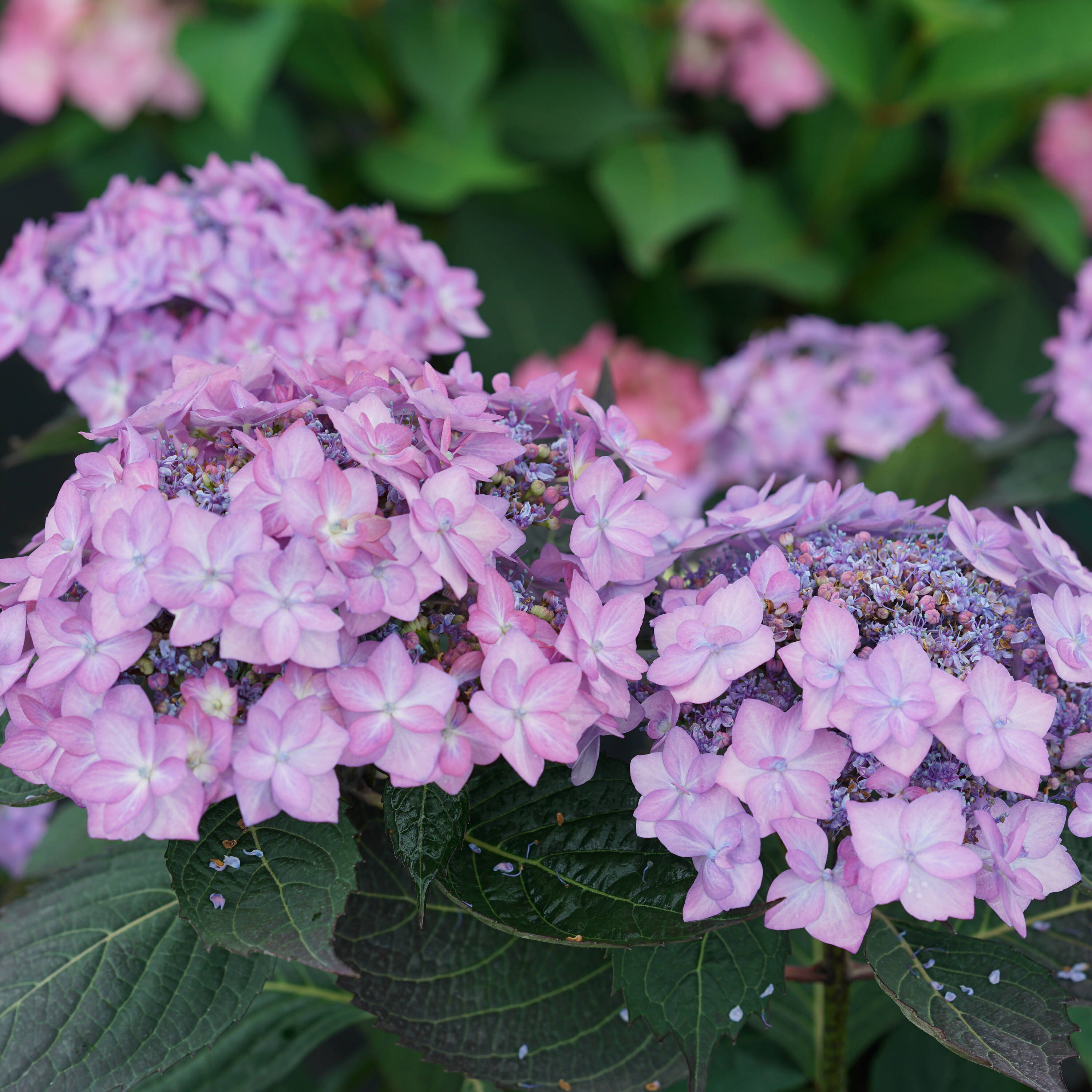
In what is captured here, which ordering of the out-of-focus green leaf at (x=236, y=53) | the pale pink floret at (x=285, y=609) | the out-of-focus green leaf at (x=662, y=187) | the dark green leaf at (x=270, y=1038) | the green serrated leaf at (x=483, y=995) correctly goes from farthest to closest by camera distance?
the out-of-focus green leaf at (x=662, y=187) < the out-of-focus green leaf at (x=236, y=53) < the dark green leaf at (x=270, y=1038) < the green serrated leaf at (x=483, y=995) < the pale pink floret at (x=285, y=609)

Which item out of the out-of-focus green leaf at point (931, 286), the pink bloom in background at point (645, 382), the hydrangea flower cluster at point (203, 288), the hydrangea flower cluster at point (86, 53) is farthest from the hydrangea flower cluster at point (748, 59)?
the hydrangea flower cluster at point (203, 288)

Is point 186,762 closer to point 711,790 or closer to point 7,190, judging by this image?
point 711,790

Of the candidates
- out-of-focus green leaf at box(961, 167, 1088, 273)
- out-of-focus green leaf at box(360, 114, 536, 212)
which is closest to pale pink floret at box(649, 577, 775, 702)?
out-of-focus green leaf at box(360, 114, 536, 212)

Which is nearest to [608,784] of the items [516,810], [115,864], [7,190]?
[516,810]

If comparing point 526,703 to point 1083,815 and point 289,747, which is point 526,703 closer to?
point 289,747

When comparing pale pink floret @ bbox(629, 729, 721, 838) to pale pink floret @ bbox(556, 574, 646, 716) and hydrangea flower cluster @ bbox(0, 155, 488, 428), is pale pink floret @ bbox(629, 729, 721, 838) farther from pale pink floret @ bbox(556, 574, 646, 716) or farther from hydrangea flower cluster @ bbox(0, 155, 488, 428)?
hydrangea flower cluster @ bbox(0, 155, 488, 428)

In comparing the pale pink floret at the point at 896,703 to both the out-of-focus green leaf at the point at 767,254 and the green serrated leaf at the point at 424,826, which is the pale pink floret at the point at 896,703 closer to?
the green serrated leaf at the point at 424,826

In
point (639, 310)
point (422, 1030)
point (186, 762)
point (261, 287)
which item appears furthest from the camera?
point (639, 310)

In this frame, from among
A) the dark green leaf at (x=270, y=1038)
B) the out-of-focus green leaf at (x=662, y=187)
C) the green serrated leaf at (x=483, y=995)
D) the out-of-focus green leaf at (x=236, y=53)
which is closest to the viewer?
the green serrated leaf at (x=483, y=995)
